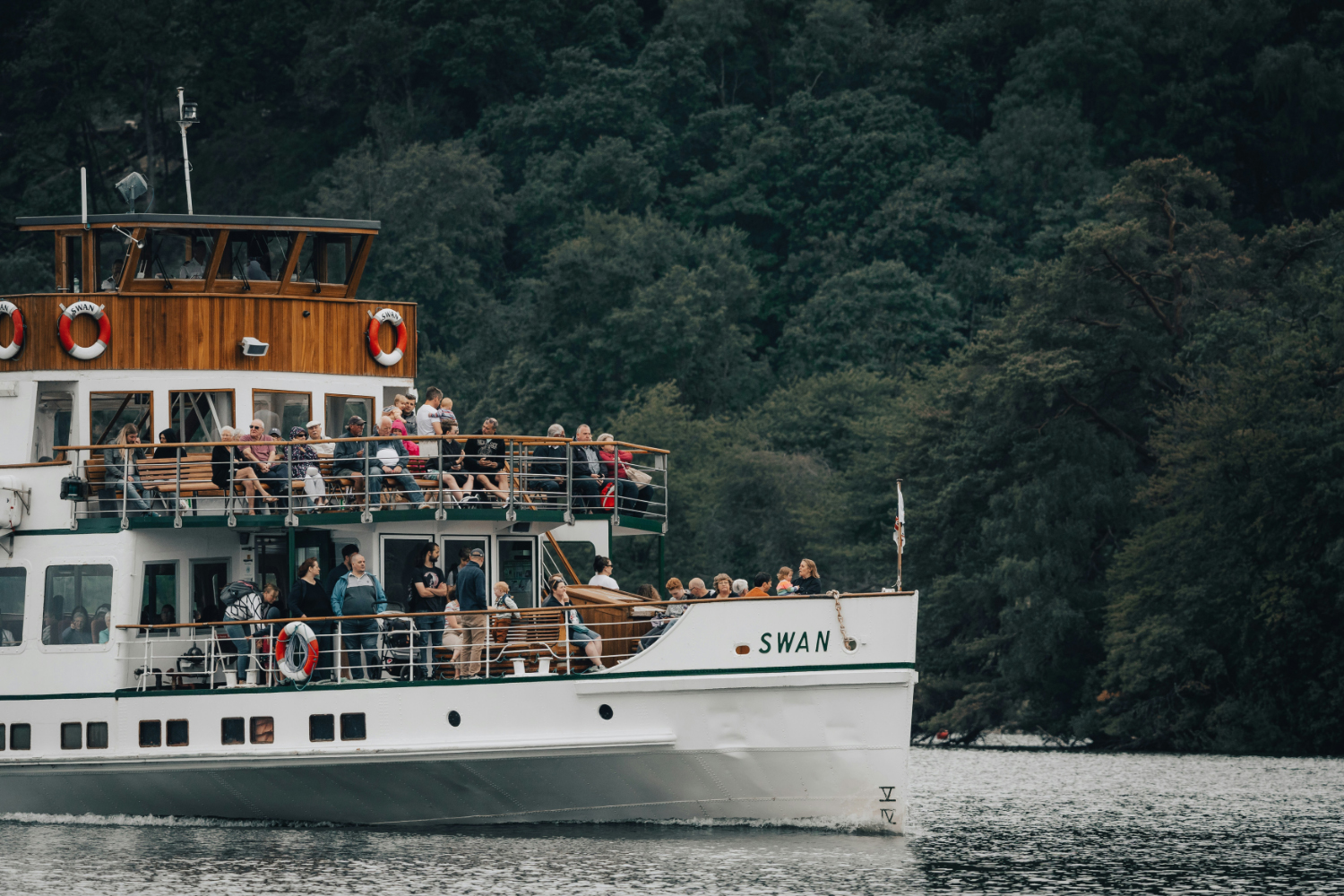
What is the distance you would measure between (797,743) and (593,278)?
54667 millimetres

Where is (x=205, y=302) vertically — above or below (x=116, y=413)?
above

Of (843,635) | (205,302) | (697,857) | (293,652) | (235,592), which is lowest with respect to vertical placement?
(697,857)

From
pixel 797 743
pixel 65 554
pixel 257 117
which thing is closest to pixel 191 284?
pixel 65 554

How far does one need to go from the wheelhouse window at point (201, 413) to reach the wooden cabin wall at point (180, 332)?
1.29 feet

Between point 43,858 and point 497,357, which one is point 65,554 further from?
point 497,357

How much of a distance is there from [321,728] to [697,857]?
4.66 meters

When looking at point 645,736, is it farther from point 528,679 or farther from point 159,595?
point 159,595

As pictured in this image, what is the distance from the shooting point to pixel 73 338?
89.8 feet

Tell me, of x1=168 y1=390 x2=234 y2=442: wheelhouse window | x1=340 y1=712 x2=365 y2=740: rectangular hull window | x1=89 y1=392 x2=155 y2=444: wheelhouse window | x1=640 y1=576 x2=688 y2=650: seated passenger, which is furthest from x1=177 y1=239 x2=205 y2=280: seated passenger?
x1=640 y1=576 x2=688 y2=650: seated passenger

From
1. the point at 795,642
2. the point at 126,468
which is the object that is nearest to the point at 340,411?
the point at 126,468

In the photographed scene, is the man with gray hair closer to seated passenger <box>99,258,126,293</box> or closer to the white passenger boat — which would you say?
the white passenger boat

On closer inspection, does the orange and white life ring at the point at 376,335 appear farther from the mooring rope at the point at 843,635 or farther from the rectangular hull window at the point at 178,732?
the mooring rope at the point at 843,635

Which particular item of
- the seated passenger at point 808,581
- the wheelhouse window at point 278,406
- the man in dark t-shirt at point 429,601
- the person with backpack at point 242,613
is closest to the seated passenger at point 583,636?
the man in dark t-shirt at point 429,601

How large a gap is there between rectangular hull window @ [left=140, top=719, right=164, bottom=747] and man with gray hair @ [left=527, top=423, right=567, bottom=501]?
5159 mm
